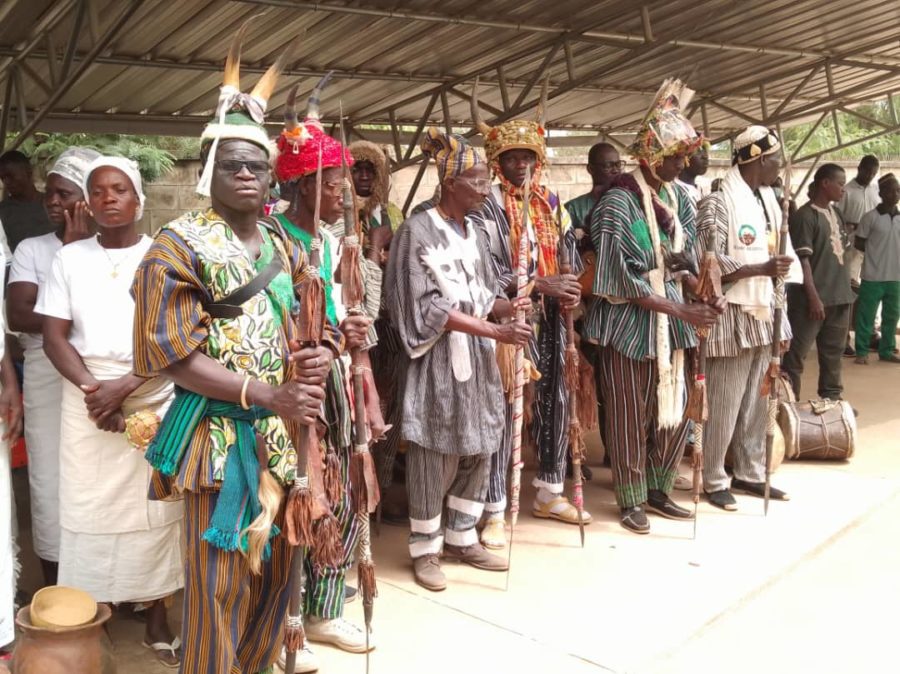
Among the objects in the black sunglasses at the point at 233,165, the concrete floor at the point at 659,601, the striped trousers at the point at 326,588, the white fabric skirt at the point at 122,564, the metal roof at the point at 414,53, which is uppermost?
the metal roof at the point at 414,53

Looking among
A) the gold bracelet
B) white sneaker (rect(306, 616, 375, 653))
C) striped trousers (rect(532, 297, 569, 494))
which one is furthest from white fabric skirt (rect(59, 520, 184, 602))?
striped trousers (rect(532, 297, 569, 494))

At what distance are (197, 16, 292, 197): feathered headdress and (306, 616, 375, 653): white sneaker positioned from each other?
71.9 inches

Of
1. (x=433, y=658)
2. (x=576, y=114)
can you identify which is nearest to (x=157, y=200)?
(x=576, y=114)

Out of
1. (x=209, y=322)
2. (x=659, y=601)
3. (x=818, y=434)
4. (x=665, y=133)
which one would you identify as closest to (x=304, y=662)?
(x=209, y=322)

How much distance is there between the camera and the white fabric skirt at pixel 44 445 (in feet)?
11.9

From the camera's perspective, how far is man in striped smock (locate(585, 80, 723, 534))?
15.4 feet

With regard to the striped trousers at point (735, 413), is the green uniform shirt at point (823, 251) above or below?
above

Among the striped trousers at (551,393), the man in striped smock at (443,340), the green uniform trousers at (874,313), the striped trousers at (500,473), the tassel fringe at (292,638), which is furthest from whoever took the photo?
the green uniform trousers at (874,313)

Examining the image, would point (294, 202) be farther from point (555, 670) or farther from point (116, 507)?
point (555, 670)

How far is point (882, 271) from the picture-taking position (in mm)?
9562

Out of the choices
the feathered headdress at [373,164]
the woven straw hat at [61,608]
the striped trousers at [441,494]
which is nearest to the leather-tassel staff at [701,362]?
the striped trousers at [441,494]

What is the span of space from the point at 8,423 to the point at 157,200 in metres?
6.69

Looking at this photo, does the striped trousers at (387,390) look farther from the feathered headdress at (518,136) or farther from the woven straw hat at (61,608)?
the woven straw hat at (61,608)

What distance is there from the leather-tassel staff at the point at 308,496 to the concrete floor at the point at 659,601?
0.90 m
